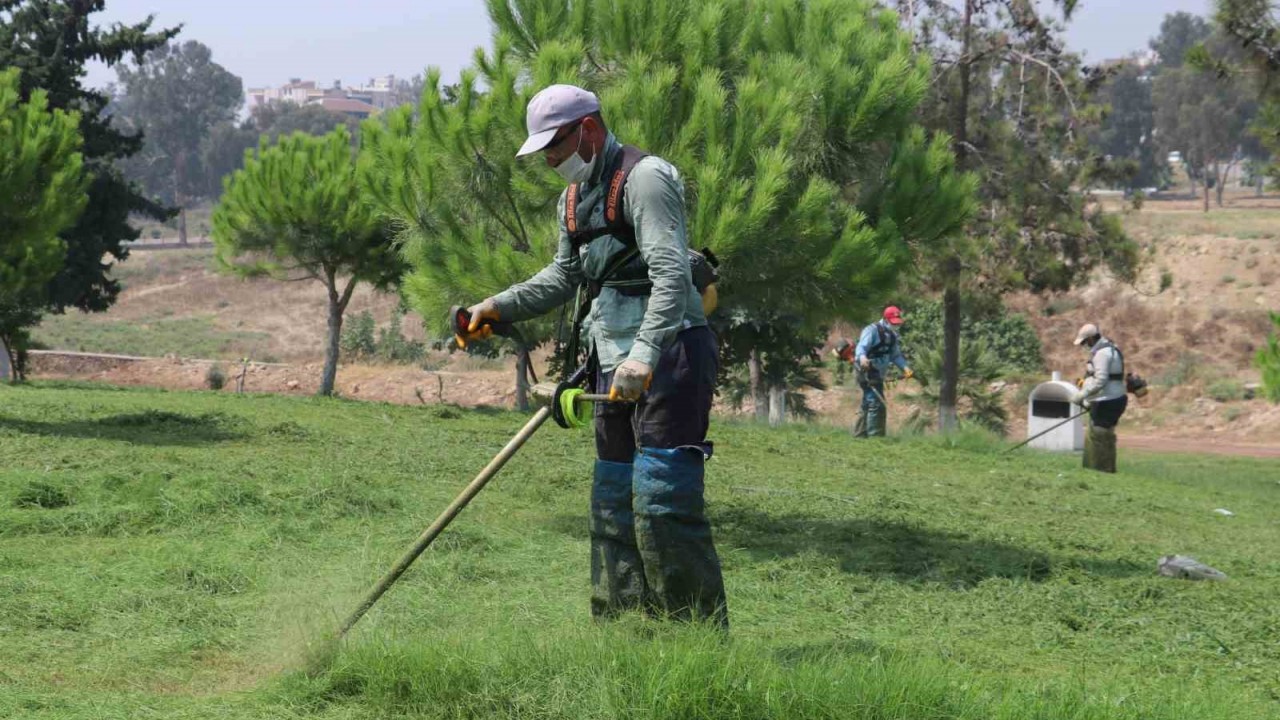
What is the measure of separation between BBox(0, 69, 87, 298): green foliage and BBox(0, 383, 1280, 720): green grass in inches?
72.6

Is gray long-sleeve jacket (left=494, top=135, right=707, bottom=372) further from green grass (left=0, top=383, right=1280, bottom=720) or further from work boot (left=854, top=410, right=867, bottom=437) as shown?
work boot (left=854, top=410, right=867, bottom=437)

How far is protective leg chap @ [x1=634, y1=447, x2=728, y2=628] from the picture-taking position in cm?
468

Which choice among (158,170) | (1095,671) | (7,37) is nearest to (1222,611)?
(1095,671)

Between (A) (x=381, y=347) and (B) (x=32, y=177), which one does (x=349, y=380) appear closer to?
(A) (x=381, y=347)

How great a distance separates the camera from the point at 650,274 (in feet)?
15.3

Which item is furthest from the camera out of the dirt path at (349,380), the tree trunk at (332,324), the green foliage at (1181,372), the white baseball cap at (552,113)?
the green foliage at (1181,372)

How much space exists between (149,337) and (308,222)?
33177 mm

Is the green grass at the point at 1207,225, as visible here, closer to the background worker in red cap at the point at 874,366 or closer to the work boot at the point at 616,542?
the background worker in red cap at the point at 874,366

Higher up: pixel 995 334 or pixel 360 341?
pixel 995 334

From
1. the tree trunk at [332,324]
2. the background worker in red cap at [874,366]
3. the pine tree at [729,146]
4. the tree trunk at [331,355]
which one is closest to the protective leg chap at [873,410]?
the background worker in red cap at [874,366]

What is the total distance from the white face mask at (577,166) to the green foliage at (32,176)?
9710mm

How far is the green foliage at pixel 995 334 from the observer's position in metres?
38.1

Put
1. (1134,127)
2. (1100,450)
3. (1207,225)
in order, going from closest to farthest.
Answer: (1100,450) → (1207,225) → (1134,127)

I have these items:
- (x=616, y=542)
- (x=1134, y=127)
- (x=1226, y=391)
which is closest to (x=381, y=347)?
(x=1226, y=391)
